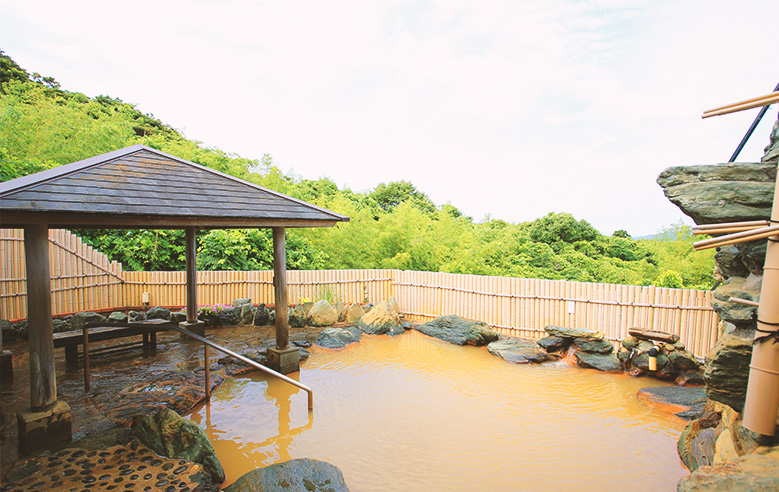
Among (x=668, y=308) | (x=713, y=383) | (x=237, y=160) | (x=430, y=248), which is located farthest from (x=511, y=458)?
(x=237, y=160)

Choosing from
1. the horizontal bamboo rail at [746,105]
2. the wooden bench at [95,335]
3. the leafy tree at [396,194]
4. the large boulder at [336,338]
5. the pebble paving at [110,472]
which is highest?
the leafy tree at [396,194]

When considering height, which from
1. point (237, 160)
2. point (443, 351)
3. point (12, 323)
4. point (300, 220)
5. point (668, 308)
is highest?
point (237, 160)

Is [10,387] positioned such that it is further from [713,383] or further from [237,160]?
[237,160]

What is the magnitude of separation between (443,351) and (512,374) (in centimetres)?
168

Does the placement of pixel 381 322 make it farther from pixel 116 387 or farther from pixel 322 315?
pixel 116 387

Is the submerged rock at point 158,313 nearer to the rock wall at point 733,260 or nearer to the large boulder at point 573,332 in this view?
the large boulder at point 573,332

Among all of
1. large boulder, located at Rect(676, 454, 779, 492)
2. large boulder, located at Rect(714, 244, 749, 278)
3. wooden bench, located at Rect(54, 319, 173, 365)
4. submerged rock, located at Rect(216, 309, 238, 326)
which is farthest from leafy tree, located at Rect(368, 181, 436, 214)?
large boulder, located at Rect(676, 454, 779, 492)


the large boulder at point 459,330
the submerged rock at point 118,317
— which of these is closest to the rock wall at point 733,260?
the large boulder at point 459,330

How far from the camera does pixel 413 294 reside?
33.9 ft

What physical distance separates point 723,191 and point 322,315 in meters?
8.29

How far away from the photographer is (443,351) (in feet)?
26.3

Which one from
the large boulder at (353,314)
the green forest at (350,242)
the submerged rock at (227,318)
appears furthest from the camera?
the green forest at (350,242)

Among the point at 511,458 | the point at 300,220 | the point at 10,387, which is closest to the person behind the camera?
the point at 511,458

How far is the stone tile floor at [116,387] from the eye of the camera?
13.4 feet
